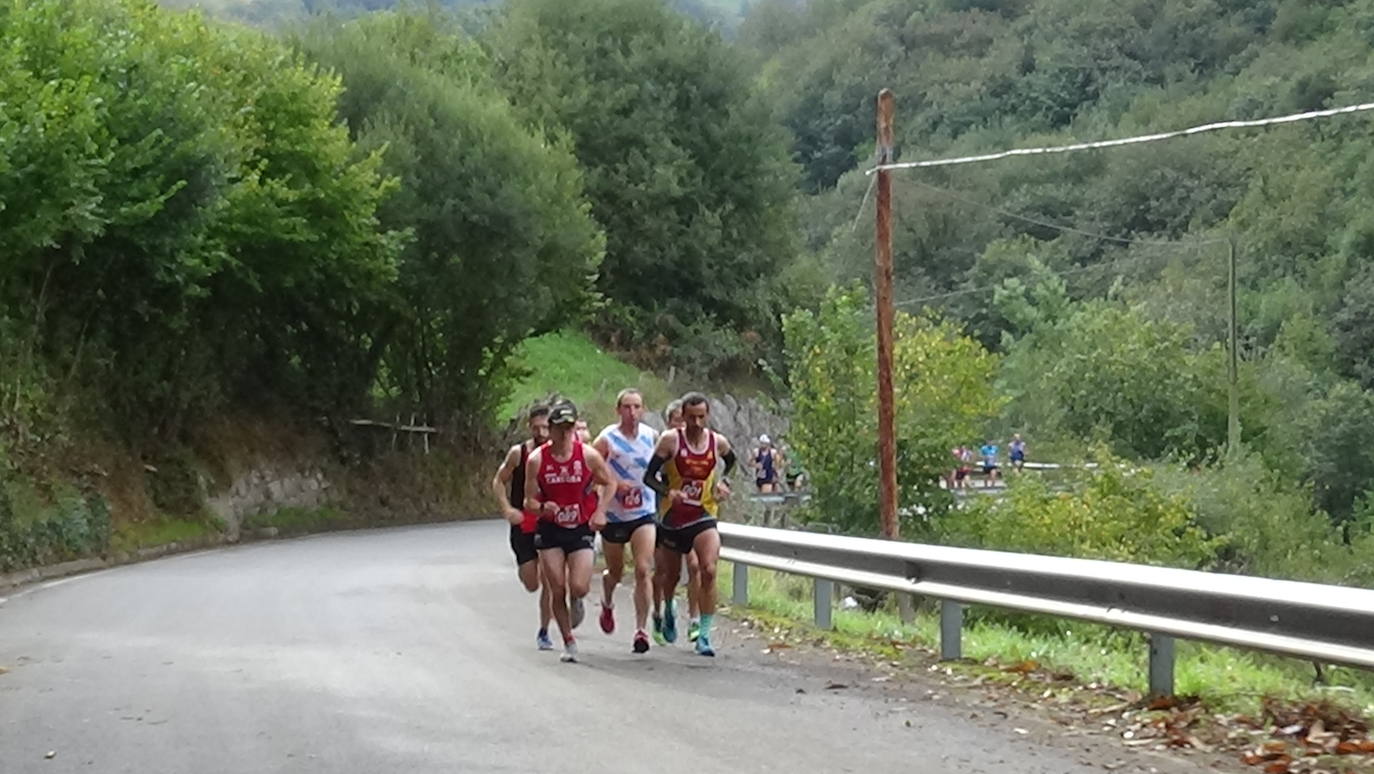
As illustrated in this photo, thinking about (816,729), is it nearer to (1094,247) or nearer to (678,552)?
(678,552)

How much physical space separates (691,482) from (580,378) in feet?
129

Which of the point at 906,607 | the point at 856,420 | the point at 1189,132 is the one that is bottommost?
the point at 906,607

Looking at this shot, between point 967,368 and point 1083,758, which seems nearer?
point 1083,758

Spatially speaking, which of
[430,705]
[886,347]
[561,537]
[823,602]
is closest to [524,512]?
[561,537]

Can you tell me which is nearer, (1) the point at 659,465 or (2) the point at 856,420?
(1) the point at 659,465

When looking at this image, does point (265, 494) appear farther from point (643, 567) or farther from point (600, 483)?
point (600, 483)

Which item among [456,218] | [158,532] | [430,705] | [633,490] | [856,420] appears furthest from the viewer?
[456,218]

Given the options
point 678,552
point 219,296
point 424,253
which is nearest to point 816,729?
point 678,552

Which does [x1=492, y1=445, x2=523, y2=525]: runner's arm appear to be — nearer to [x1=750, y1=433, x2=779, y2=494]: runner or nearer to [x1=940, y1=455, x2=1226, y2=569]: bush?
[x1=940, y1=455, x2=1226, y2=569]: bush

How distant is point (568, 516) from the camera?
41.0 feet

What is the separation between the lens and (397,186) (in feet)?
114

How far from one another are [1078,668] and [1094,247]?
76572 millimetres

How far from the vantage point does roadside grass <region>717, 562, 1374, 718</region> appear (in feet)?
31.0

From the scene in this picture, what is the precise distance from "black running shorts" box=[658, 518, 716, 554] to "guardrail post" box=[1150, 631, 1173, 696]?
3.93 metres
